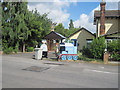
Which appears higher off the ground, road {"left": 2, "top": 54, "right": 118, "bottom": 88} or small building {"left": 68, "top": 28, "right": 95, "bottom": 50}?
small building {"left": 68, "top": 28, "right": 95, "bottom": 50}

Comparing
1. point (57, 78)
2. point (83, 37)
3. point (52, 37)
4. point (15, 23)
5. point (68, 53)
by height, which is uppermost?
point (15, 23)

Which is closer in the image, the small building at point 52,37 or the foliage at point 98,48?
the foliage at point 98,48

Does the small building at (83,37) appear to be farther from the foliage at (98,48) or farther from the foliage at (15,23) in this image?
the foliage at (98,48)

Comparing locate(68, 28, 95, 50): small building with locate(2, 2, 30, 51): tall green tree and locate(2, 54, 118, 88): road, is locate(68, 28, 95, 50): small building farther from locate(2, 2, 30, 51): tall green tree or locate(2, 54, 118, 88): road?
locate(2, 54, 118, 88): road

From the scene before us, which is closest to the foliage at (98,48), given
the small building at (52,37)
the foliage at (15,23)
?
the small building at (52,37)

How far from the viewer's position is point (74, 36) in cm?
2650

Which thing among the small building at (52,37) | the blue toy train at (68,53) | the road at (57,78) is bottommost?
the road at (57,78)


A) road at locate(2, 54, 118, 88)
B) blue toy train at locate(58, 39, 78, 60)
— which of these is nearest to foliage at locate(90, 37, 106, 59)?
blue toy train at locate(58, 39, 78, 60)

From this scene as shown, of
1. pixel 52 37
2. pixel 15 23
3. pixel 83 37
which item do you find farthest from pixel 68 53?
pixel 83 37

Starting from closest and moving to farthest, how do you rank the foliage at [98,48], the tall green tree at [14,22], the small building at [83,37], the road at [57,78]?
the road at [57,78]
the foliage at [98,48]
the tall green tree at [14,22]
the small building at [83,37]

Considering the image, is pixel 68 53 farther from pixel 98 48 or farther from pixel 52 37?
pixel 52 37

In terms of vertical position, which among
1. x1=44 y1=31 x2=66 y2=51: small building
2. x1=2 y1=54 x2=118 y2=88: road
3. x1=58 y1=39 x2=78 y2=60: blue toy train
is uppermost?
x1=44 y1=31 x2=66 y2=51: small building

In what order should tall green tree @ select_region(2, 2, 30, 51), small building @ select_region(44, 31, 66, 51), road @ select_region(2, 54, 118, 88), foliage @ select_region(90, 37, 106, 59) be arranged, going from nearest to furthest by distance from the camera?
road @ select_region(2, 54, 118, 88)
foliage @ select_region(90, 37, 106, 59)
tall green tree @ select_region(2, 2, 30, 51)
small building @ select_region(44, 31, 66, 51)

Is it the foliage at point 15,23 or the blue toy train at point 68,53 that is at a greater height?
the foliage at point 15,23
